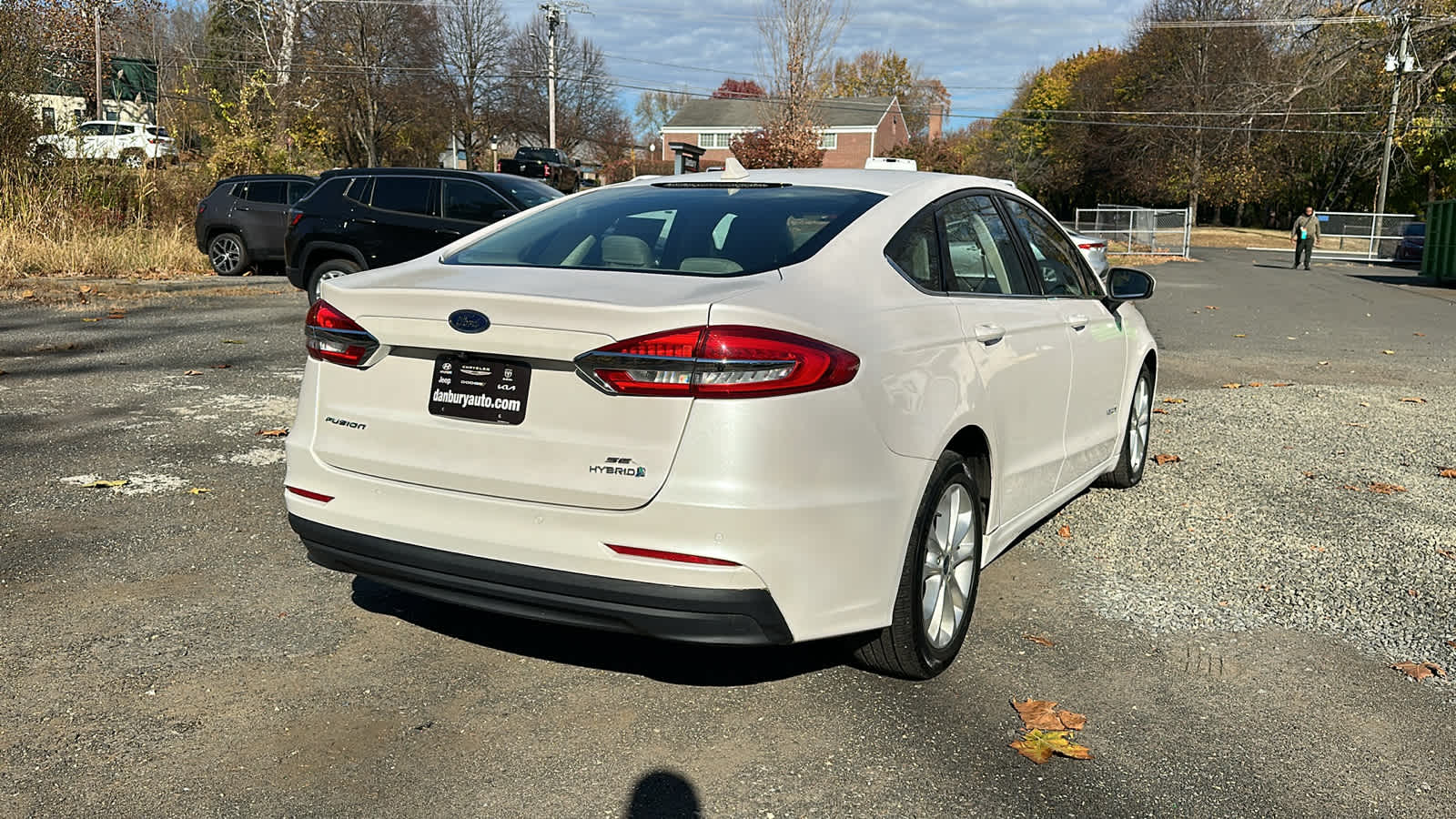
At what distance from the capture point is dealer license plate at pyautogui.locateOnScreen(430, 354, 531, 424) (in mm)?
3211

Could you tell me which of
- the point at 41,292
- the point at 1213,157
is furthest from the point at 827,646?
the point at 1213,157

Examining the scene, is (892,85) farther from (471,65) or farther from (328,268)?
(328,268)

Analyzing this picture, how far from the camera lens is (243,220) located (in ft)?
61.9

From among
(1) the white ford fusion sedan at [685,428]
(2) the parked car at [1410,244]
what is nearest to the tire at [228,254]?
(1) the white ford fusion sedan at [685,428]

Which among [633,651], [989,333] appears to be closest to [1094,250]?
[989,333]

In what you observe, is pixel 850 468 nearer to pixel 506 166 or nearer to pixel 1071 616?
pixel 1071 616

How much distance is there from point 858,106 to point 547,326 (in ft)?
270

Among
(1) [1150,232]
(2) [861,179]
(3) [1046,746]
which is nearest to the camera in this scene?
(3) [1046,746]

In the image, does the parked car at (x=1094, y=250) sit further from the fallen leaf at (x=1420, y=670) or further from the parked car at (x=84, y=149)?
the parked car at (x=84, y=149)

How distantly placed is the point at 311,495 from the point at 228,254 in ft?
56.2

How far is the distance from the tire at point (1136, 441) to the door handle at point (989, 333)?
2.26 metres

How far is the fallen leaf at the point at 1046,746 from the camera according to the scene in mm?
3342

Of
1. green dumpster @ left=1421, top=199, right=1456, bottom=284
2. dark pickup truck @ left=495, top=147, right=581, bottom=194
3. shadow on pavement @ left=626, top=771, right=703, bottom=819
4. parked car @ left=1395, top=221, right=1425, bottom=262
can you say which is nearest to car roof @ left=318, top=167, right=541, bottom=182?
shadow on pavement @ left=626, top=771, right=703, bottom=819

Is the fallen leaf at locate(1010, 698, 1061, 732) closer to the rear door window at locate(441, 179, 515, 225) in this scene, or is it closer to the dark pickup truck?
the rear door window at locate(441, 179, 515, 225)
